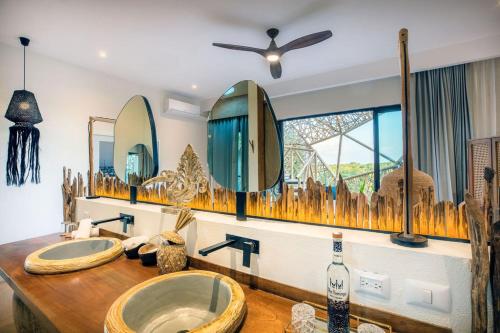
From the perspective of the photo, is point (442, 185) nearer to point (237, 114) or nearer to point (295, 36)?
point (295, 36)

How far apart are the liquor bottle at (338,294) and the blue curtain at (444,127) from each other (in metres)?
3.09

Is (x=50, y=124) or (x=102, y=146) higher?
(x=50, y=124)

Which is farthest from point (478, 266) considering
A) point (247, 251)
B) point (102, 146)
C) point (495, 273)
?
point (102, 146)

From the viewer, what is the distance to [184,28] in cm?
221

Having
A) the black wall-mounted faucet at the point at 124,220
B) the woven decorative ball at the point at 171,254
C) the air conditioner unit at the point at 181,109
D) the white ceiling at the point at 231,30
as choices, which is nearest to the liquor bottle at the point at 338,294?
the woven decorative ball at the point at 171,254

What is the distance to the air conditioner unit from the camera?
3.93 metres

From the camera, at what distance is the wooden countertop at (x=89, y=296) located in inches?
23.2

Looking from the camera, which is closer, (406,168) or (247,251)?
(406,168)

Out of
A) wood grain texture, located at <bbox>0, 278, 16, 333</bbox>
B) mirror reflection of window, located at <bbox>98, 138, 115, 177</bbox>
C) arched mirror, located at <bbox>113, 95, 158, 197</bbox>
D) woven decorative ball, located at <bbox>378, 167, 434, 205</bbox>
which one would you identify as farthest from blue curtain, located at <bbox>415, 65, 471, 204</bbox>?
wood grain texture, located at <bbox>0, 278, 16, 333</bbox>

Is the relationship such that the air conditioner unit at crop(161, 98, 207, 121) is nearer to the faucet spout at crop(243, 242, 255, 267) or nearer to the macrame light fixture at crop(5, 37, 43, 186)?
the macrame light fixture at crop(5, 37, 43, 186)

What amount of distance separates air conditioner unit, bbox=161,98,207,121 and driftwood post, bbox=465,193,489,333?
4.07 meters

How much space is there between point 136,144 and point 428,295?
60.6 inches

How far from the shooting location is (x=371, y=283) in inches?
22.2

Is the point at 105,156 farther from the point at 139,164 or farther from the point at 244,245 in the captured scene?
the point at 244,245
